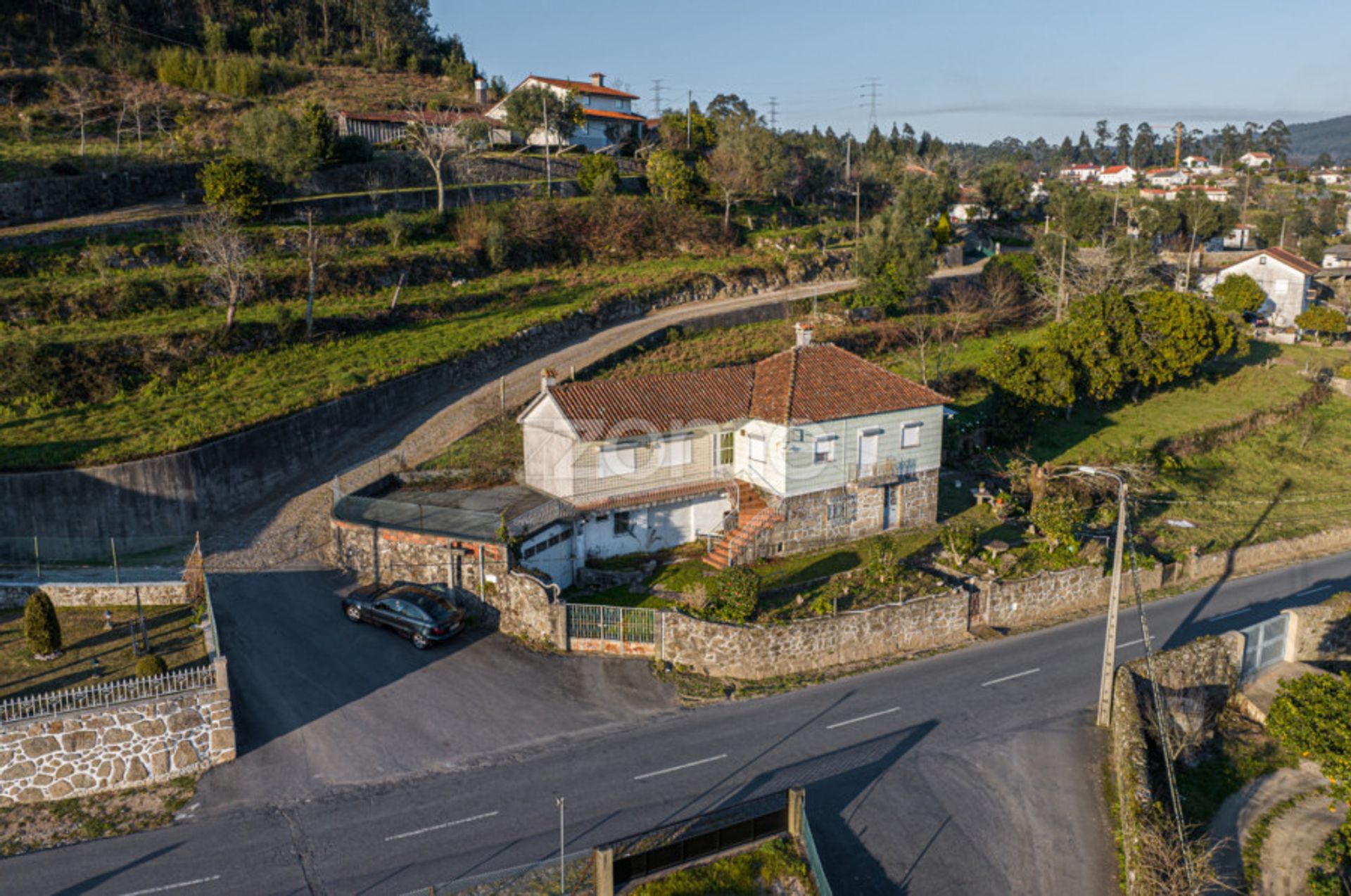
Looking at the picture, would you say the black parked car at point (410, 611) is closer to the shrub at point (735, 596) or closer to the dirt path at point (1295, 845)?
the shrub at point (735, 596)

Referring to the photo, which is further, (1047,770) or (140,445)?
(140,445)

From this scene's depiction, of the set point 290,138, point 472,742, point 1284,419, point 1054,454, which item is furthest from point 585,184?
point 472,742

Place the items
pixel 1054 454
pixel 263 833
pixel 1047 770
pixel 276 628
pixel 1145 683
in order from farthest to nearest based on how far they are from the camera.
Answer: pixel 1054 454
pixel 276 628
pixel 1145 683
pixel 1047 770
pixel 263 833

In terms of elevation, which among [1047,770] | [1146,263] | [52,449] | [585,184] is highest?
[585,184]

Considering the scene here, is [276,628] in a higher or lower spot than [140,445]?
lower

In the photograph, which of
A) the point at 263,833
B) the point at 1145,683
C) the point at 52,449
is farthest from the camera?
the point at 52,449

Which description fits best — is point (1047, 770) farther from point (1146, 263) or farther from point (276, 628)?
point (1146, 263)

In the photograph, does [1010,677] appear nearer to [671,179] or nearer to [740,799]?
[740,799]

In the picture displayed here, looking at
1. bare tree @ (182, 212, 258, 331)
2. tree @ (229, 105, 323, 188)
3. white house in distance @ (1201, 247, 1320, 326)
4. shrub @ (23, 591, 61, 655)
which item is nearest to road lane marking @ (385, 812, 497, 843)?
shrub @ (23, 591, 61, 655)
